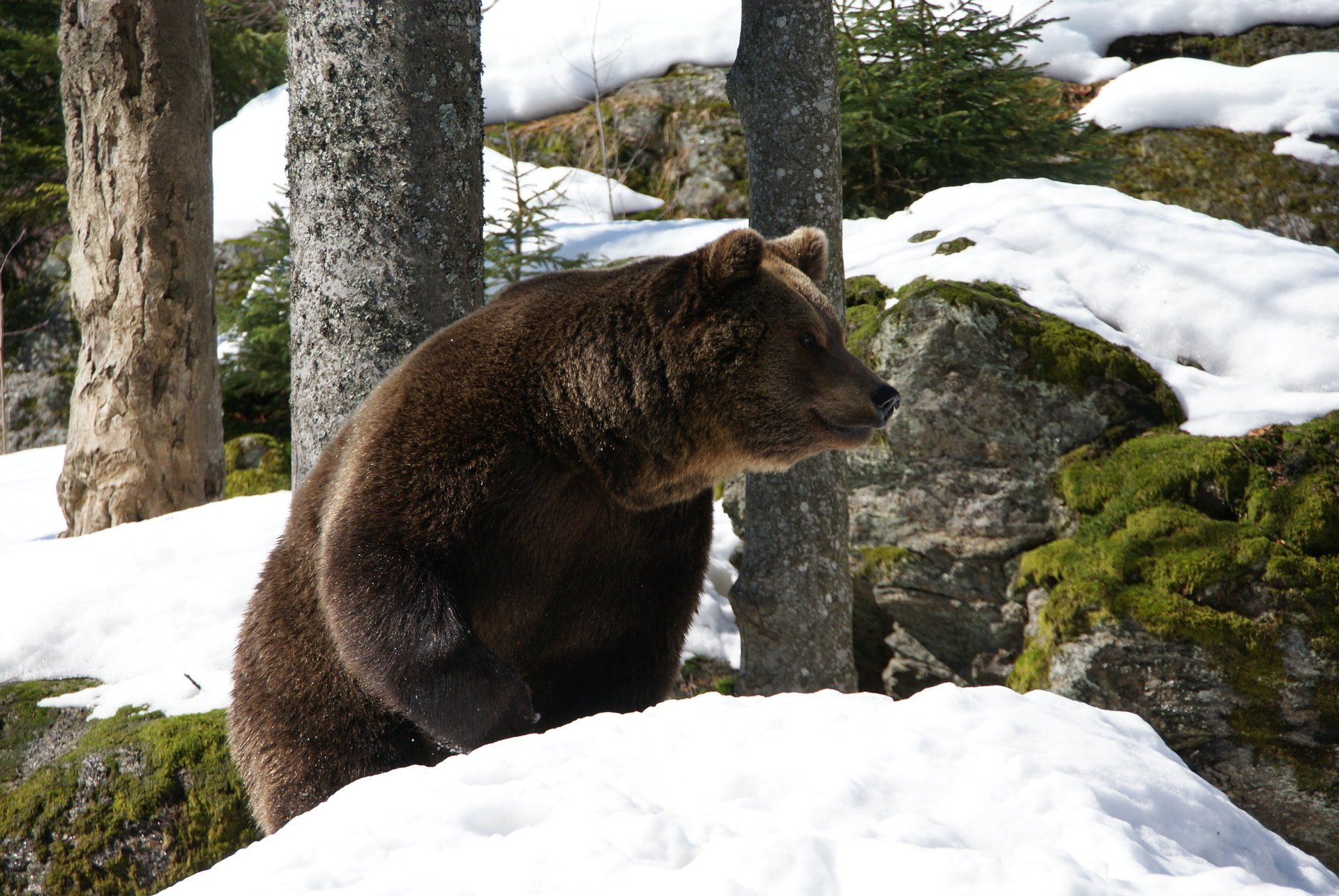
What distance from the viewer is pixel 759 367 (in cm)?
316

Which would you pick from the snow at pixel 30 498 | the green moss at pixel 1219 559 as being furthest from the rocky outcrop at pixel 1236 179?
the snow at pixel 30 498

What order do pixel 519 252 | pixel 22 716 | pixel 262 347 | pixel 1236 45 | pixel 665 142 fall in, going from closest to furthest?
pixel 22 716
pixel 519 252
pixel 262 347
pixel 1236 45
pixel 665 142

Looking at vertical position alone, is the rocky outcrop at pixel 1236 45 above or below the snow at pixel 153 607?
above

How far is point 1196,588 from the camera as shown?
421 cm

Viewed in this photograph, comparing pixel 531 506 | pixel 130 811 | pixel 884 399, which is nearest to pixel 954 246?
pixel 884 399

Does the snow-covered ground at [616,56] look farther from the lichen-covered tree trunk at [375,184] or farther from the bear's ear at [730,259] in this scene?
the bear's ear at [730,259]

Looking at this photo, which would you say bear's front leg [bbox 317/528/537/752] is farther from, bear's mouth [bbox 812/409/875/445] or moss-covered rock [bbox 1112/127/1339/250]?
moss-covered rock [bbox 1112/127/1339/250]

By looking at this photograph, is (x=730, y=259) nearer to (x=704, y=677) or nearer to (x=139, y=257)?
(x=704, y=677)

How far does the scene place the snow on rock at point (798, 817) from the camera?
5.19ft

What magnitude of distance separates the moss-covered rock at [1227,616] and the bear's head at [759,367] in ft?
6.07

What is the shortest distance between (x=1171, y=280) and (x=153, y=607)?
216 inches

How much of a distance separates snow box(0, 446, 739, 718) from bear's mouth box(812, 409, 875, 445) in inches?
98.0

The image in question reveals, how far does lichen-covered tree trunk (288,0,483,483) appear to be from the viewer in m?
3.82

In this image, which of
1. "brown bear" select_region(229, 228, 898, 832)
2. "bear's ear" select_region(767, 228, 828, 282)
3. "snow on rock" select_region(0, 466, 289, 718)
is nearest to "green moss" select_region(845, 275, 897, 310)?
"bear's ear" select_region(767, 228, 828, 282)
